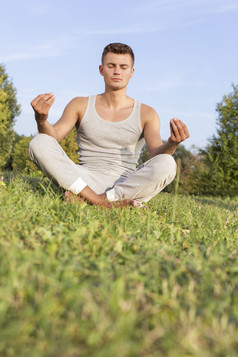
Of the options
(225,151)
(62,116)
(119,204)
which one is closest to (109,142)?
(62,116)

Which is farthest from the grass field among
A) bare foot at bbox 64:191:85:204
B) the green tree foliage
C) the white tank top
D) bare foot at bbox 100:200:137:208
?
the green tree foliage

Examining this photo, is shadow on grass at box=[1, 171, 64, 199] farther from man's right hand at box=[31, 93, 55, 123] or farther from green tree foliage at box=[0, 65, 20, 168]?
green tree foliage at box=[0, 65, 20, 168]

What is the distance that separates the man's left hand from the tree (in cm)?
1595

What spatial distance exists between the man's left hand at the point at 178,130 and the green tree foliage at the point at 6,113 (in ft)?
92.6

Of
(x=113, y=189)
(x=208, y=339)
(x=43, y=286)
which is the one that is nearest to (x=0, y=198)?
(x=113, y=189)

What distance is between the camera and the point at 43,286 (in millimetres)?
1332

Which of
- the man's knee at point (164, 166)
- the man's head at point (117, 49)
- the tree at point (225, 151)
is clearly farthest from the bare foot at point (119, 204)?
the tree at point (225, 151)

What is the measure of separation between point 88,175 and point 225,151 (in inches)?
641

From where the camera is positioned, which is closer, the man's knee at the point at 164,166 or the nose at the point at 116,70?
the man's knee at the point at 164,166

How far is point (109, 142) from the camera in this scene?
4379mm

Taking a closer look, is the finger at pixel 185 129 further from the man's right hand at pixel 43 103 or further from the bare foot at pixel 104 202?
the man's right hand at pixel 43 103

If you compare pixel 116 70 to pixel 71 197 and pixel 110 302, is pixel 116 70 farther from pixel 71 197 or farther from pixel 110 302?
pixel 110 302

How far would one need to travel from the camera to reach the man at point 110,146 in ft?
12.1

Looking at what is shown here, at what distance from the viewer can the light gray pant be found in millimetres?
3674
